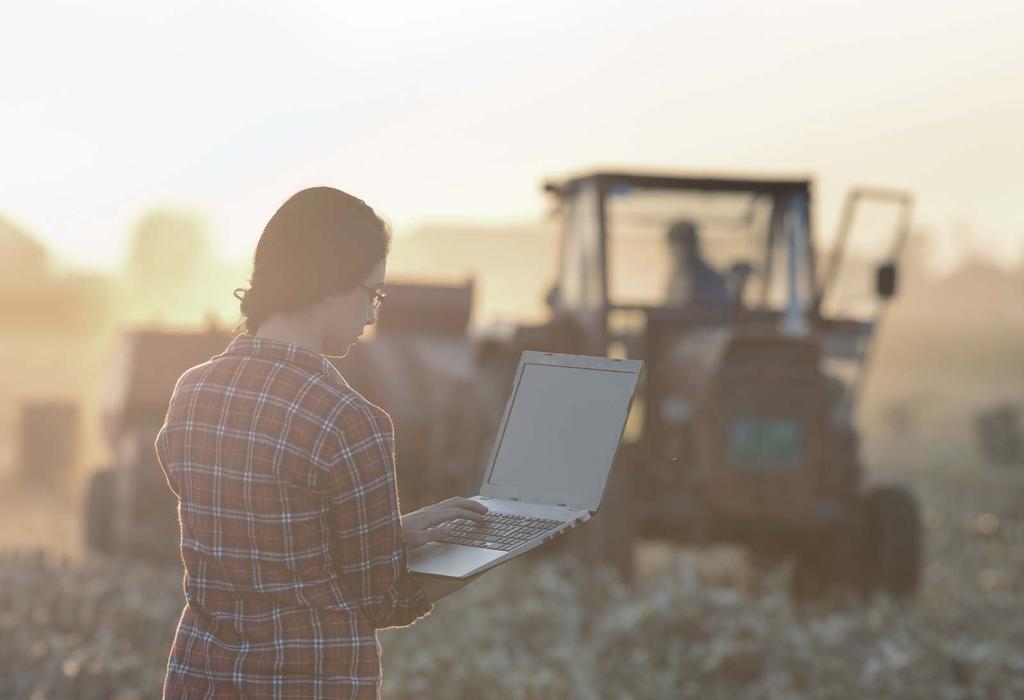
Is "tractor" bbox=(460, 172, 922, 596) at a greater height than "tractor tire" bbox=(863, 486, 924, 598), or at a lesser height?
greater

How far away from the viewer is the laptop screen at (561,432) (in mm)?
2615

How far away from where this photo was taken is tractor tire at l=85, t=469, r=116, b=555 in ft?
31.8

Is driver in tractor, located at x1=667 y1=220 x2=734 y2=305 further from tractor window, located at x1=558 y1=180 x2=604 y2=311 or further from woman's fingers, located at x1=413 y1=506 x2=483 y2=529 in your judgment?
woman's fingers, located at x1=413 y1=506 x2=483 y2=529

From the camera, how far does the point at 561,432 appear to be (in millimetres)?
2674

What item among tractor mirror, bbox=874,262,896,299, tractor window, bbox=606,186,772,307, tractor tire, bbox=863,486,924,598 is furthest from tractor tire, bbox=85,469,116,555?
tractor mirror, bbox=874,262,896,299

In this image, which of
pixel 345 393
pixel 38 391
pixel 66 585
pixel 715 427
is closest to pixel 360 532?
pixel 345 393

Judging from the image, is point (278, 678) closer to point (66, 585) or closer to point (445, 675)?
point (445, 675)

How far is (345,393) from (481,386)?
6241 millimetres

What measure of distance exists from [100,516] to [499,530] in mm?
7795

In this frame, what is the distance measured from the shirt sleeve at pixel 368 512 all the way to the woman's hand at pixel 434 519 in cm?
9

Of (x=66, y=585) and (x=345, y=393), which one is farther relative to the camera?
(x=66, y=585)

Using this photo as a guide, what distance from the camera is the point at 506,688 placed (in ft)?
18.4

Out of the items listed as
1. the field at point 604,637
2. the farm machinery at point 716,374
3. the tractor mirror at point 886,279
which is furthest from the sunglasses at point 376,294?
the tractor mirror at point 886,279

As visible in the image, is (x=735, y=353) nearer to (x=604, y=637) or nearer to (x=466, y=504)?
(x=604, y=637)
